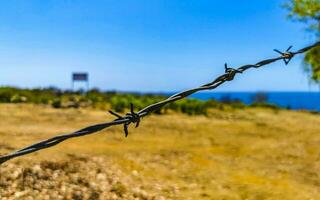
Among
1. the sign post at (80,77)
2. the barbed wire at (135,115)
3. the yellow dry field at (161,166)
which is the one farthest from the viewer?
the sign post at (80,77)

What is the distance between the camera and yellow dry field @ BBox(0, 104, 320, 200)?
20.5 ft

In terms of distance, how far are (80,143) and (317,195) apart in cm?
490

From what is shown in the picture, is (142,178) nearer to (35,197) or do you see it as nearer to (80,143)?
(35,197)

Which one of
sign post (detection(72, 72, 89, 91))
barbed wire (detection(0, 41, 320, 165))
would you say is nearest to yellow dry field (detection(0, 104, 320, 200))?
barbed wire (detection(0, 41, 320, 165))

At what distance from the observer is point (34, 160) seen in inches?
276

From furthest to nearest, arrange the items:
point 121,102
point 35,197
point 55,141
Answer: point 121,102 → point 35,197 → point 55,141

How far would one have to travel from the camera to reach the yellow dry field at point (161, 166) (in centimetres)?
626

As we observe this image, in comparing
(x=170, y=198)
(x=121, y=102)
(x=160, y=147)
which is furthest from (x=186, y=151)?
(x=121, y=102)

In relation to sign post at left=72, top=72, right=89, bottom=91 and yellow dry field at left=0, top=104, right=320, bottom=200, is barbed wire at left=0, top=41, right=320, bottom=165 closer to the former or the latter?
yellow dry field at left=0, top=104, right=320, bottom=200

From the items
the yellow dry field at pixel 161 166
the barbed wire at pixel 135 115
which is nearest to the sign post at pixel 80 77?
the yellow dry field at pixel 161 166

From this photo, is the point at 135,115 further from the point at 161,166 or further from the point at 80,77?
the point at 80,77

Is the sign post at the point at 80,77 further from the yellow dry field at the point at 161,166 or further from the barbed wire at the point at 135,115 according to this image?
the barbed wire at the point at 135,115

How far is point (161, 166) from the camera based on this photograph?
26.8 feet

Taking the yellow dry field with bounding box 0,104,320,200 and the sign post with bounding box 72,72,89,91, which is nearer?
the yellow dry field with bounding box 0,104,320,200
